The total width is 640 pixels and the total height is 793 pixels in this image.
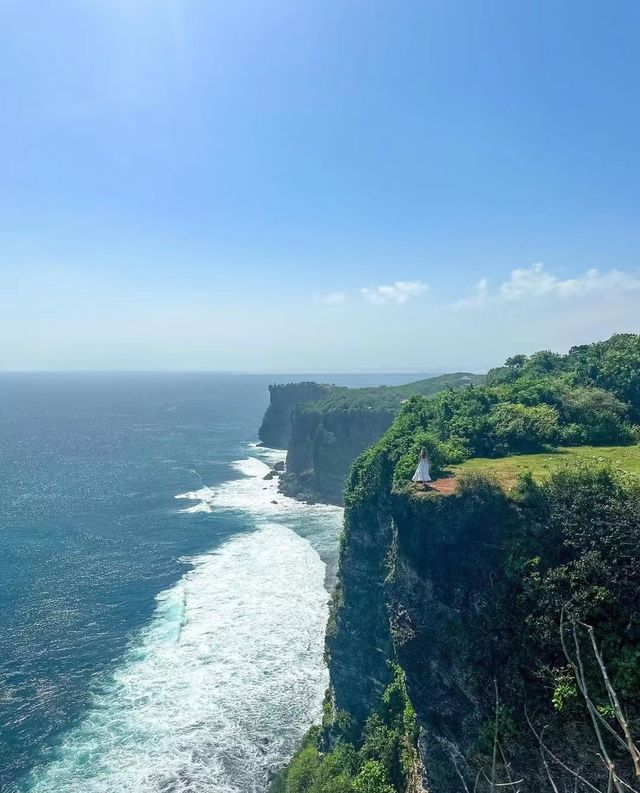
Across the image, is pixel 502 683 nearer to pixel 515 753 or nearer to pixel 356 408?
pixel 515 753

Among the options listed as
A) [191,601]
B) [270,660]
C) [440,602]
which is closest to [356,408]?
[191,601]

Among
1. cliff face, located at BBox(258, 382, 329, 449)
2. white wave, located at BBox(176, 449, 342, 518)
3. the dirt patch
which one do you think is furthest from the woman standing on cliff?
cliff face, located at BBox(258, 382, 329, 449)

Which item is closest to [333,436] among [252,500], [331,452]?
[331,452]

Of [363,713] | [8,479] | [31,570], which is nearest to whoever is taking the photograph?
[363,713]

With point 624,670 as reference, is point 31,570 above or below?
below

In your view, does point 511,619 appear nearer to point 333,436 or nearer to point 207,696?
point 207,696

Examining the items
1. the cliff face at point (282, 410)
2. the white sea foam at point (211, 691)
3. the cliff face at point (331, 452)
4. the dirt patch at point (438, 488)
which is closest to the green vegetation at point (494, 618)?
the dirt patch at point (438, 488)

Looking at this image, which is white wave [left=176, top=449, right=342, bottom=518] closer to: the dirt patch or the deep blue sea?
the deep blue sea
